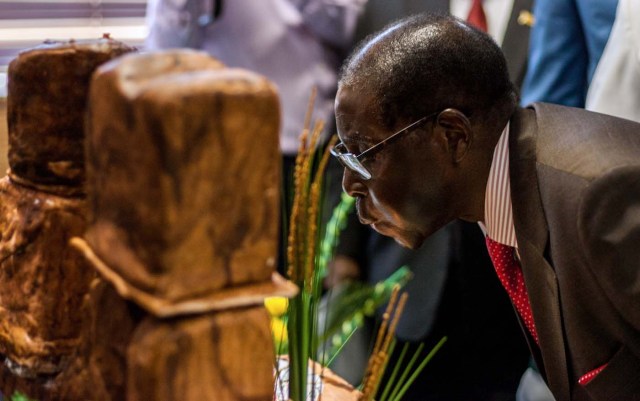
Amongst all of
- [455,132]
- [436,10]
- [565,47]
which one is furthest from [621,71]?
[455,132]

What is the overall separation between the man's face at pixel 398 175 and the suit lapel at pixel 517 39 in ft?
3.54

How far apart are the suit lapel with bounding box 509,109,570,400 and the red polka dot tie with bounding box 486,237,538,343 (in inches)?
6.4

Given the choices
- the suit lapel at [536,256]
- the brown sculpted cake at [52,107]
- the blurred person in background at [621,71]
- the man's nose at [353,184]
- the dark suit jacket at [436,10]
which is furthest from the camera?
the dark suit jacket at [436,10]

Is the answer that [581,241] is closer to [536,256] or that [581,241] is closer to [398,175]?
[536,256]

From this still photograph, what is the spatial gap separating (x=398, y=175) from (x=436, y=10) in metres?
1.05

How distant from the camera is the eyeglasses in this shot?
1.71m

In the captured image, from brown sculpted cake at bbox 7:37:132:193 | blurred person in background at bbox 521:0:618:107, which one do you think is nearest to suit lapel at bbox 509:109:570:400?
brown sculpted cake at bbox 7:37:132:193

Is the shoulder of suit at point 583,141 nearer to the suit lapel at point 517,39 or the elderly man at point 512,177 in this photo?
the elderly man at point 512,177

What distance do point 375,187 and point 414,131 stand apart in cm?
15

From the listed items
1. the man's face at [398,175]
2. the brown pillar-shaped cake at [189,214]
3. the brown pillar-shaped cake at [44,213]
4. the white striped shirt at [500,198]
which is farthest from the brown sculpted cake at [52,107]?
the white striped shirt at [500,198]

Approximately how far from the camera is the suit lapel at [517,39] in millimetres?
2732

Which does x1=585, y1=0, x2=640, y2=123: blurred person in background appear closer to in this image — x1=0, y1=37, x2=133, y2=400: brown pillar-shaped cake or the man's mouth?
the man's mouth

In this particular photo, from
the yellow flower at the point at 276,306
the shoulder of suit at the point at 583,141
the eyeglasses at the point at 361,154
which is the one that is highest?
the shoulder of suit at the point at 583,141

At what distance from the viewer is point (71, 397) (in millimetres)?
1266
